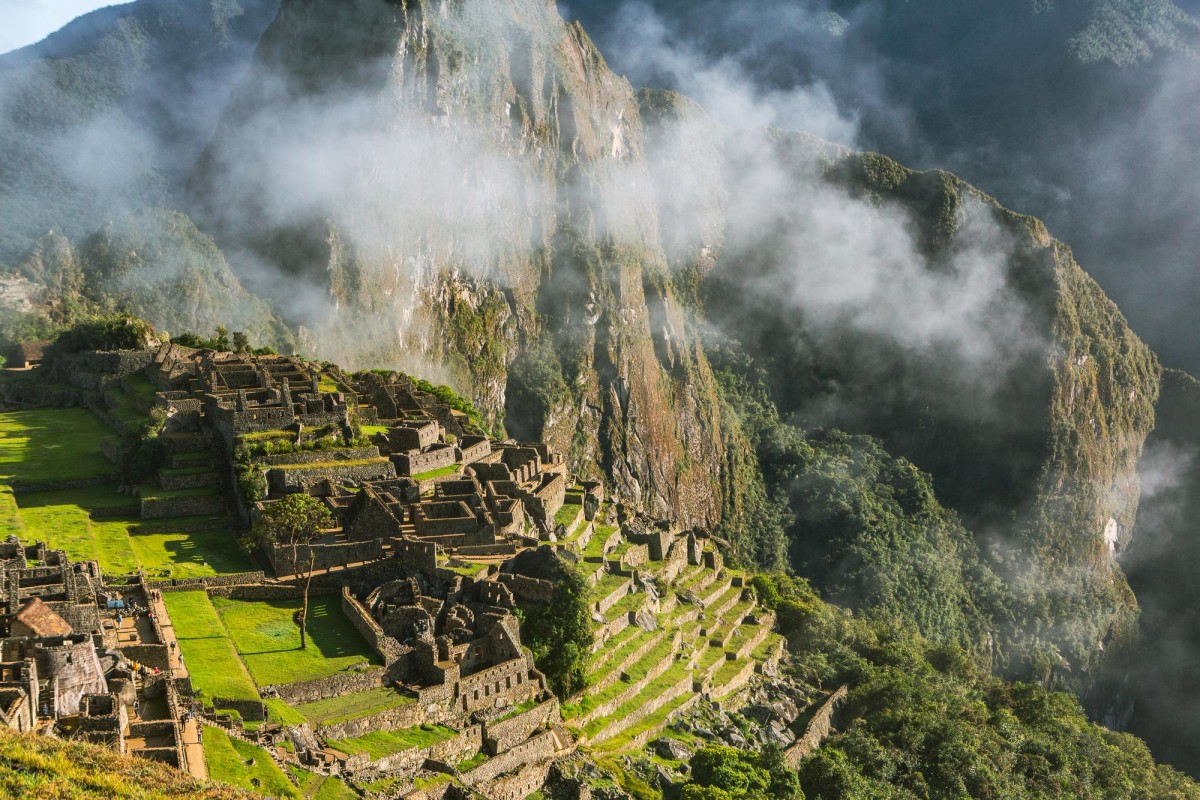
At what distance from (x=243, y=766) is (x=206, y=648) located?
7.50m

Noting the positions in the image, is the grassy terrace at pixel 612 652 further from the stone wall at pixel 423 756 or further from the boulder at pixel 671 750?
the stone wall at pixel 423 756

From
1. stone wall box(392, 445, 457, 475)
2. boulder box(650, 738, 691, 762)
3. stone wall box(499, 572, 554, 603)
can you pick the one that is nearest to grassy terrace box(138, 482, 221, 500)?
stone wall box(392, 445, 457, 475)

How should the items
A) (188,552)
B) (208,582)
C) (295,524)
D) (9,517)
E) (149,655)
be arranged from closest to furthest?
(149,655) → (208,582) → (295,524) → (9,517) → (188,552)

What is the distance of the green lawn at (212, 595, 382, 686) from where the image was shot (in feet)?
103

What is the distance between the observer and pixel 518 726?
110ft

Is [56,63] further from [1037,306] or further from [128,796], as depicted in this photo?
[1037,306]

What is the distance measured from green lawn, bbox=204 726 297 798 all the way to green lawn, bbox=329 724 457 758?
3.21 metres

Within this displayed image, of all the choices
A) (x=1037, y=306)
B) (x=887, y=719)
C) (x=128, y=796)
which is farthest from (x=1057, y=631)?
(x=128, y=796)

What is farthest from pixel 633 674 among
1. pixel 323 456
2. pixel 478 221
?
pixel 478 221

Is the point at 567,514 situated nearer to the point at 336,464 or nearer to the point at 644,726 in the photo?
the point at 336,464

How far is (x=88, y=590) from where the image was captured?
2909cm

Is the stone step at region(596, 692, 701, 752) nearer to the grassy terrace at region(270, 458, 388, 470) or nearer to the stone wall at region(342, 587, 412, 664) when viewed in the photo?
the stone wall at region(342, 587, 412, 664)

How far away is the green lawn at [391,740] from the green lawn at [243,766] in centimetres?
321

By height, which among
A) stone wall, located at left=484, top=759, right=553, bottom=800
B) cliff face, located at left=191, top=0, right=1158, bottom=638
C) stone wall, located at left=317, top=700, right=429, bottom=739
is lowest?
stone wall, located at left=484, top=759, right=553, bottom=800
